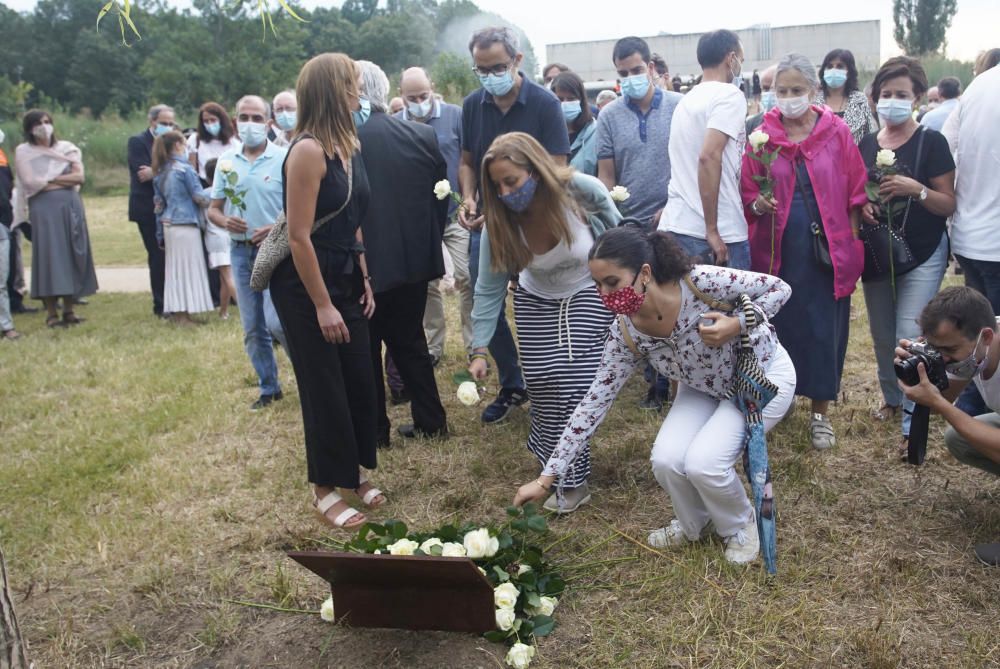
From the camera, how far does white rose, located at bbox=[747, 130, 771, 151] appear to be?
432cm

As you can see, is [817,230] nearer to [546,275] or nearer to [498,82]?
[546,275]

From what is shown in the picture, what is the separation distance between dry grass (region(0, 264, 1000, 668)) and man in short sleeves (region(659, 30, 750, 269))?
3.61ft

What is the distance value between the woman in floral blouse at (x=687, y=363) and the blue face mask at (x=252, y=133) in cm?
323

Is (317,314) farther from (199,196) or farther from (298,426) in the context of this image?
(199,196)

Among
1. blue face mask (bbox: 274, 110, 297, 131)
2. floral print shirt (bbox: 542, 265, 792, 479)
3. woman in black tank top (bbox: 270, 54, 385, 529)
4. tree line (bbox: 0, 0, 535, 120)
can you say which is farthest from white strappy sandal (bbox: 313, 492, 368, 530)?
tree line (bbox: 0, 0, 535, 120)

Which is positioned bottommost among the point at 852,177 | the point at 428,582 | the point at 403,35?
the point at 428,582

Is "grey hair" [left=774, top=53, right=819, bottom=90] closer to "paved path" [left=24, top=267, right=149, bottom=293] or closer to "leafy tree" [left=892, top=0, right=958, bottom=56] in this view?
"paved path" [left=24, top=267, right=149, bottom=293]

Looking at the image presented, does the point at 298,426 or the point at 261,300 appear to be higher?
the point at 261,300

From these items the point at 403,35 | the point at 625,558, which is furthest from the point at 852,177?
the point at 403,35

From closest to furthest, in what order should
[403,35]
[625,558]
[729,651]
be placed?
[729,651] < [625,558] < [403,35]

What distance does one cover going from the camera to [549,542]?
12.2 ft

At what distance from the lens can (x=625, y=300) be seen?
10.6 ft

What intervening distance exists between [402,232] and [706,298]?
1.96 m

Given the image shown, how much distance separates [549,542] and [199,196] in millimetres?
6238
